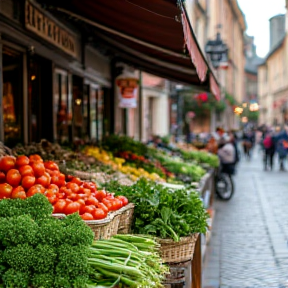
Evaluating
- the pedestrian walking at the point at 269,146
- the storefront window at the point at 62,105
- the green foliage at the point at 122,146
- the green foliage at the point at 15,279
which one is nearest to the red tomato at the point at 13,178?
the green foliage at the point at 15,279

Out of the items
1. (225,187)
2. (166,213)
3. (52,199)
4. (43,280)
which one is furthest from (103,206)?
(225,187)

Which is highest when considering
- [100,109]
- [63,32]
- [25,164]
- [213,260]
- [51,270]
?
[63,32]

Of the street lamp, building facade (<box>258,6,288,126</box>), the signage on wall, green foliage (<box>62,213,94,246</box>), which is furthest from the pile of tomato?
building facade (<box>258,6,288,126</box>)

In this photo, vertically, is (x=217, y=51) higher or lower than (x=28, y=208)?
higher

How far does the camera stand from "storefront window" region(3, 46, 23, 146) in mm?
8695

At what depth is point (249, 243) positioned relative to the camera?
32.2 ft

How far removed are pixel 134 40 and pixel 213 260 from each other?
11.0 feet

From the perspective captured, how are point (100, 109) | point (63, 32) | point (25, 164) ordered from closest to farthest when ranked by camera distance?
point (25, 164) < point (63, 32) < point (100, 109)

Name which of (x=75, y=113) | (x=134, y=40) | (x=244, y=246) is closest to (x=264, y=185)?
(x=75, y=113)

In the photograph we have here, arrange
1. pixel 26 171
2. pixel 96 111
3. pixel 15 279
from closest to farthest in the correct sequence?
pixel 15 279
pixel 26 171
pixel 96 111

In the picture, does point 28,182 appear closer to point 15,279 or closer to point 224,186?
point 15,279

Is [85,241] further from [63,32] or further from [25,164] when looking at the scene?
[63,32]

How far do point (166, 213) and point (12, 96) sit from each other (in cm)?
464

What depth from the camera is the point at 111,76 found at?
1788cm
